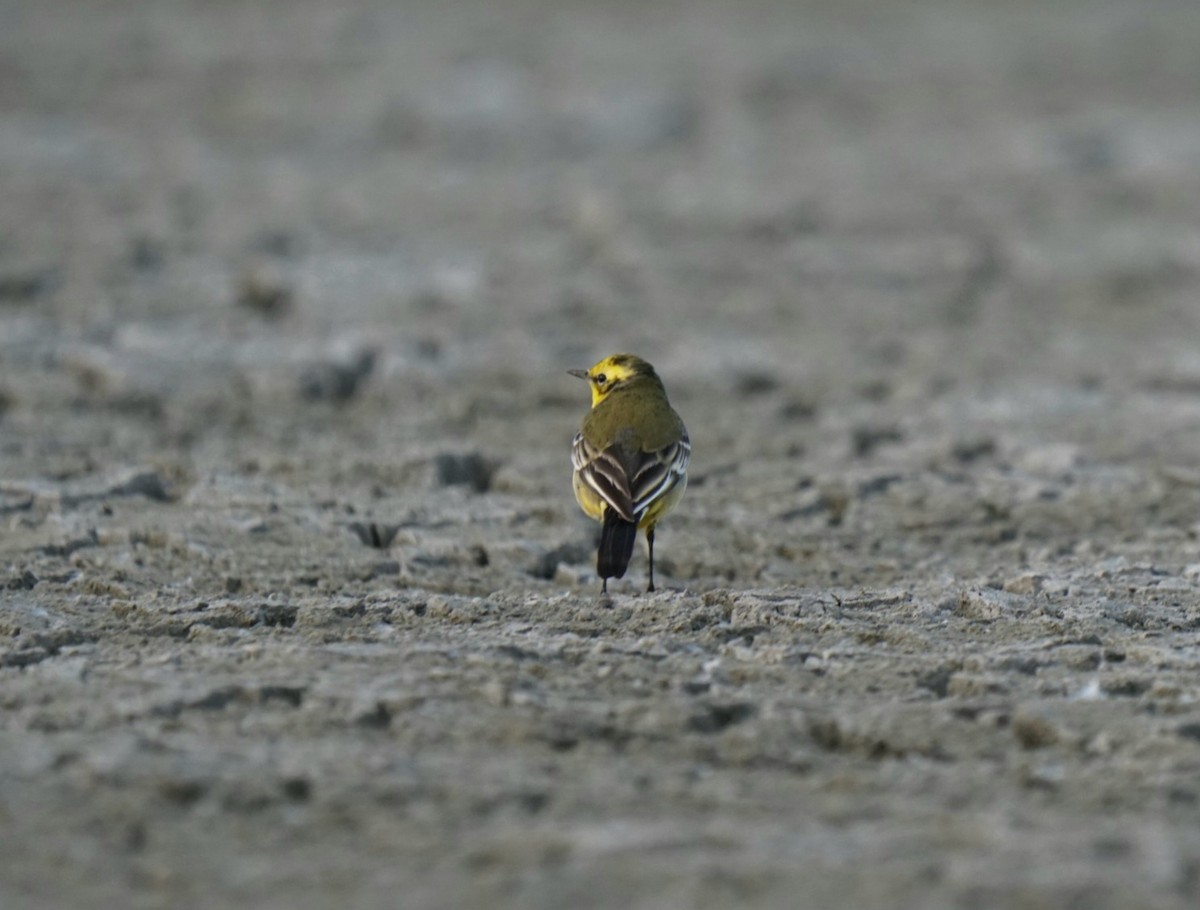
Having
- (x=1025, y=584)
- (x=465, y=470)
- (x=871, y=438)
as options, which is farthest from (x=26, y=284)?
(x=1025, y=584)

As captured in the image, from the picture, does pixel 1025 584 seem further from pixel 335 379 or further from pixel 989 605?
pixel 335 379

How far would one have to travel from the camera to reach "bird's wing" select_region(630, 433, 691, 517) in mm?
5570

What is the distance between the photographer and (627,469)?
223 inches

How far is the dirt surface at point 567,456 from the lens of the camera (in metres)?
3.64

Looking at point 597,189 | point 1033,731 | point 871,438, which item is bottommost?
point 1033,731

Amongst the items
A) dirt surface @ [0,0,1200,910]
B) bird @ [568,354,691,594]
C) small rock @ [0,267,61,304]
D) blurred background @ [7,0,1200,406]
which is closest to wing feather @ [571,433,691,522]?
bird @ [568,354,691,594]

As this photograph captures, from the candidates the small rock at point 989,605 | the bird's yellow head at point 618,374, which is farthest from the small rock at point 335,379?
the small rock at point 989,605

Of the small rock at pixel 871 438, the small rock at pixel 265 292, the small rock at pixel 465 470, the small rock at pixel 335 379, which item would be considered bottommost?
the small rock at pixel 465 470

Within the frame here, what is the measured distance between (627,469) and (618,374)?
38.2 inches

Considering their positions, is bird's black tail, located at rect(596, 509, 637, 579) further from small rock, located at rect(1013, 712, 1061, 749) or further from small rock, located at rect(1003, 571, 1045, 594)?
small rock, located at rect(1013, 712, 1061, 749)

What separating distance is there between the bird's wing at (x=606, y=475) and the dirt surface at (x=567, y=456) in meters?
0.29

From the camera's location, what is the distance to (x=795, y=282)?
10094mm

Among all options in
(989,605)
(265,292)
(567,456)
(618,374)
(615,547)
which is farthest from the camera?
(265,292)

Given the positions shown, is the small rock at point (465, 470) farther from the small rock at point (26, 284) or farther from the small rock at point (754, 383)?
the small rock at point (26, 284)
